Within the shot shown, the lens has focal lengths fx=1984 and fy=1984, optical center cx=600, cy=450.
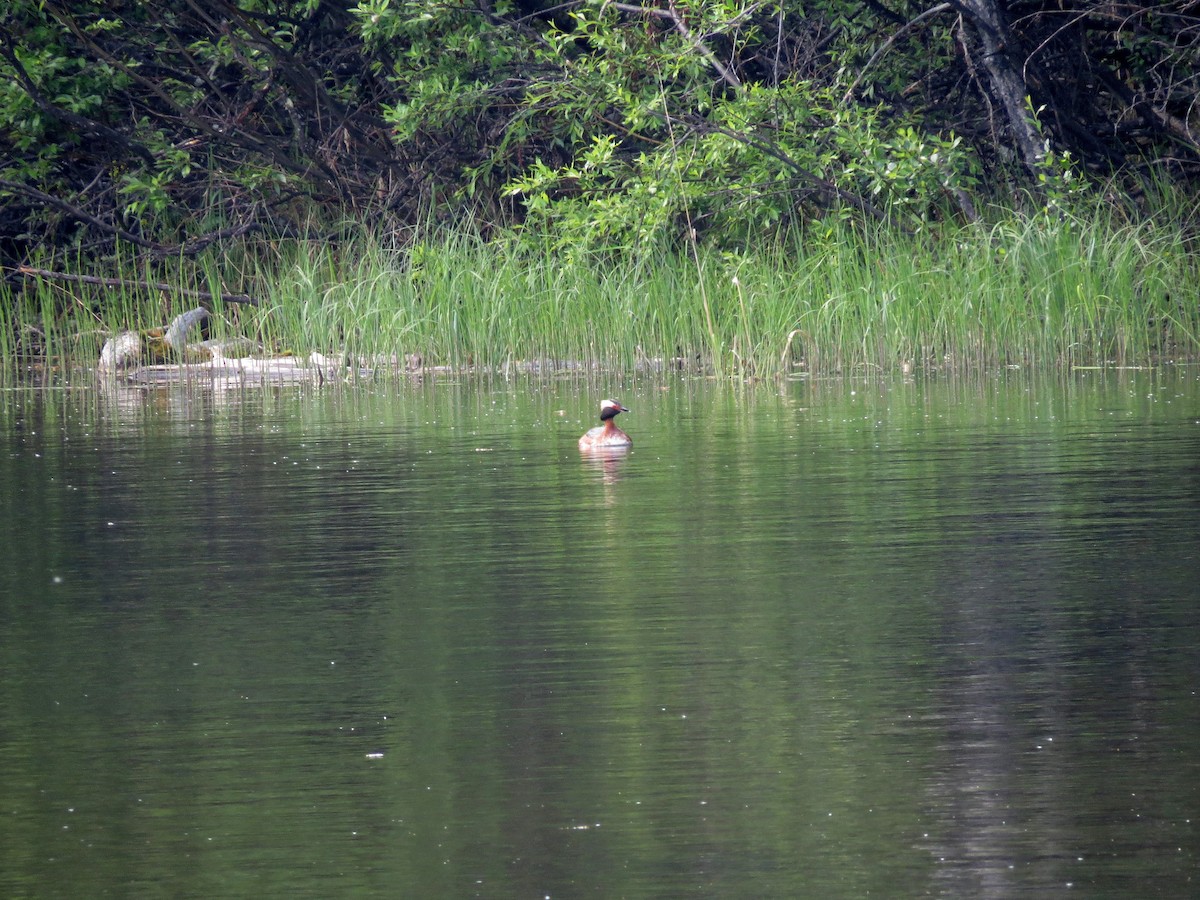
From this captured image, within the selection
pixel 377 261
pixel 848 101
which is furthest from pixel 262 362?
pixel 848 101

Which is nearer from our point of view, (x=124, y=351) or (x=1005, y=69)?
(x=1005, y=69)

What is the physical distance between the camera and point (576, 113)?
20.8 metres

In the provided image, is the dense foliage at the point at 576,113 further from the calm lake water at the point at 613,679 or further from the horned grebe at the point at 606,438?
the calm lake water at the point at 613,679

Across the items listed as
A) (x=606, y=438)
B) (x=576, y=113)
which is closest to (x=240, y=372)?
(x=576, y=113)

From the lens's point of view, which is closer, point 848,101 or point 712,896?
point 712,896

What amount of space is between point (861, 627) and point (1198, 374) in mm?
10026

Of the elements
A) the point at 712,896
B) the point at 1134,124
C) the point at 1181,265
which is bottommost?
the point at 712,896

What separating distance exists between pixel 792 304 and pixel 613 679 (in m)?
12.0

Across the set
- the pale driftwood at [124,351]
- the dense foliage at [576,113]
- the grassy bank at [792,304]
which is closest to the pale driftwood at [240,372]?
the grassy bank at [792,304]

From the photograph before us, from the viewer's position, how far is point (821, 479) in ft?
29.3

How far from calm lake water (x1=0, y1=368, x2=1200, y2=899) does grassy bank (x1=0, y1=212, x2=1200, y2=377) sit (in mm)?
6536

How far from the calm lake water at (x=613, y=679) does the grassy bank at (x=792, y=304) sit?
654cm

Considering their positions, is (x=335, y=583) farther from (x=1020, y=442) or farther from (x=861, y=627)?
(x=1020, y=442)

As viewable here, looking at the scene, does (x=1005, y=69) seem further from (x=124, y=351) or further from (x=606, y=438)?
(x=606, y=438)
